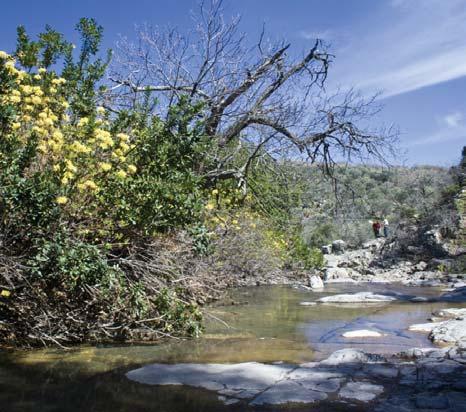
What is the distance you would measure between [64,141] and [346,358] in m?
3.67

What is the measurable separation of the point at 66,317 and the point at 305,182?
9.46 m

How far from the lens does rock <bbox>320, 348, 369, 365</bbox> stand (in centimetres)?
477

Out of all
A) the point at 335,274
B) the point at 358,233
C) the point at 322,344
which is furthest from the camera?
the point at 358,233

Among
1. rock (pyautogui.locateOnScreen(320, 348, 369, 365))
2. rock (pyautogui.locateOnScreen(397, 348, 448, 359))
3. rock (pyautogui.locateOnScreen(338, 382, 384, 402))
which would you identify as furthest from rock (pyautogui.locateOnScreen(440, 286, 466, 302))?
rock (pyautogui.locateOnScreen(338, 382, 384, 402))

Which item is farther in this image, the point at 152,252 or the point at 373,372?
the point at 152,252

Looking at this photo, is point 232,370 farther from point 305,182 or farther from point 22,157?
point 305,182

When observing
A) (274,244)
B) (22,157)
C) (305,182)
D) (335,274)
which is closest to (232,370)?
(22,157)

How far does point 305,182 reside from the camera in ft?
46.2

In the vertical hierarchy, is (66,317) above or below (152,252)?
below

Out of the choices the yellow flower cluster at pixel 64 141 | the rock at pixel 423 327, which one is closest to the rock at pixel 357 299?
the rock at pixel 423 327

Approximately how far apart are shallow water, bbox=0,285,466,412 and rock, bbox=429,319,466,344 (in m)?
0.14

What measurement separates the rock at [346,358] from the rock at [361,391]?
748mm

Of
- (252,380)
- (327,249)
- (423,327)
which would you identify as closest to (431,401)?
(252,380)

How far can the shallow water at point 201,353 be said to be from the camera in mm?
3764
